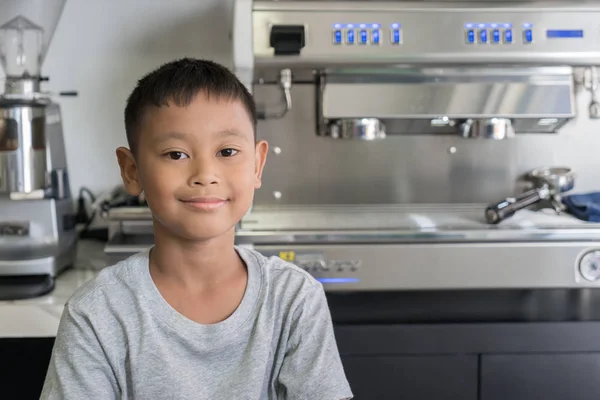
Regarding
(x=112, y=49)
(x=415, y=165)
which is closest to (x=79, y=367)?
(x=415, y=165)

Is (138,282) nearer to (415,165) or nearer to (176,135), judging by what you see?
(176,135)

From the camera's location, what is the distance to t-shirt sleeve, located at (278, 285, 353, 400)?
0.72 m

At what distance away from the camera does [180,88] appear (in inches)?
28.2

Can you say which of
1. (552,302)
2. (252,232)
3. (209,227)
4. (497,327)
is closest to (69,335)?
(209,227)

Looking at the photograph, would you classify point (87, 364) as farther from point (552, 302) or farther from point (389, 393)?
point (552, 302)

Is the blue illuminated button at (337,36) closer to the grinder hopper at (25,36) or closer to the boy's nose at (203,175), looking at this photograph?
the grinder hopper at (25,36)

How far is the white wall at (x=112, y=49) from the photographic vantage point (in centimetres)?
169

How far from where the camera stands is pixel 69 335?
0.71 m

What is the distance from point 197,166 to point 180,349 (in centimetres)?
19

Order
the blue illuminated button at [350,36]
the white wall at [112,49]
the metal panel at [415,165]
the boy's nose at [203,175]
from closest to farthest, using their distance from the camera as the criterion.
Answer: the boy's nose at [203,175], the blue illuminated button at [350,36], the metal panel at [415,165], the white wall at [112,49]

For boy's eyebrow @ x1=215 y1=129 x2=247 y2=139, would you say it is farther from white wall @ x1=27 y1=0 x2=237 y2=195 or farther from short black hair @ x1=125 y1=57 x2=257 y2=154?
white wall @ x1=27 y1=0 x2=237 y2=195

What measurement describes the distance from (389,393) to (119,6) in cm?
112

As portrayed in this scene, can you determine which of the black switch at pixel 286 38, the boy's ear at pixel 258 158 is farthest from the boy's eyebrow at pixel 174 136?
the black switch at pixel 286 38

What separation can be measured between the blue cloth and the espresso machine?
1013 millimetres
